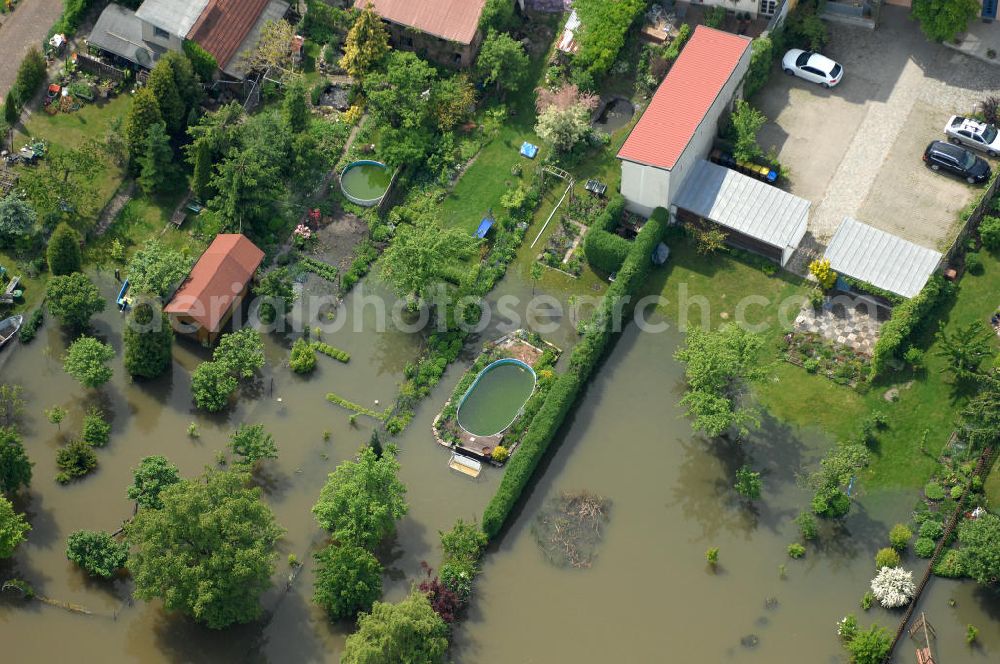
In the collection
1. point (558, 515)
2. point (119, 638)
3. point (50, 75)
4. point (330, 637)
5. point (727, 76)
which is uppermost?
point (727, 76)

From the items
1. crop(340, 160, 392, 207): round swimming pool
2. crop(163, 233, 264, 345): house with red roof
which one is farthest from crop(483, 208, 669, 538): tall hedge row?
crop(163, 233, 264, 345): house with red roof

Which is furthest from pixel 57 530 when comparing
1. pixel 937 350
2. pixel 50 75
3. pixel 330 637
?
pixel 937 350

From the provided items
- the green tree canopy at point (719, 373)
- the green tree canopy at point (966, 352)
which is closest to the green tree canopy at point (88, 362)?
the green tree canopy at point (719, 373)

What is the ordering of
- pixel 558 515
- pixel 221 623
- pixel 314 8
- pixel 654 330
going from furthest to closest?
pixel 314 8, pixel 654 330, pixel 558 515, pixel 221 623

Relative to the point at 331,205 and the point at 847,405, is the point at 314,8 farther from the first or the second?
the point at 847,405

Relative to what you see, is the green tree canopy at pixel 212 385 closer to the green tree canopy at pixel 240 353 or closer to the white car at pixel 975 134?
the green tree canopy at pixel 240 353
